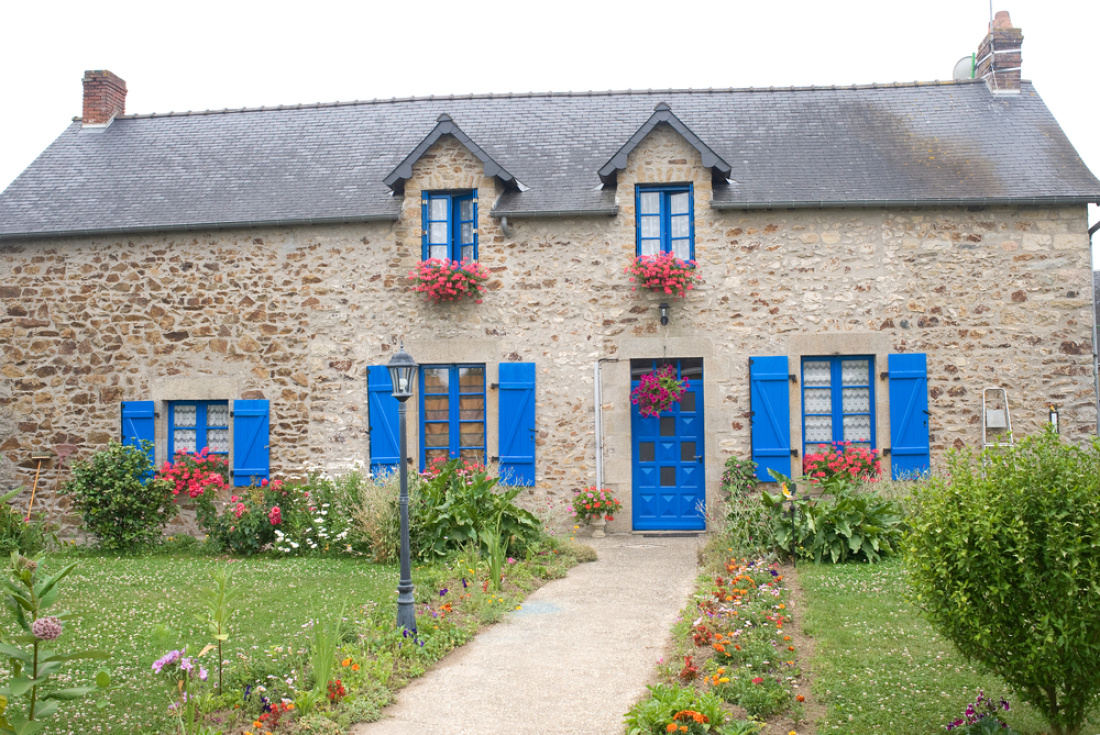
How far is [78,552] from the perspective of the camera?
9438 mm

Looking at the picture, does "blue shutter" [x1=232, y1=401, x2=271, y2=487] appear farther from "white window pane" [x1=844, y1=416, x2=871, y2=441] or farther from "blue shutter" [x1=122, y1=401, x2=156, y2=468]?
"white window pane" [x1=844, y1=416, x2=871, y2=441]

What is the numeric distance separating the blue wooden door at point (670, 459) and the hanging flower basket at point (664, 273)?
924 mm

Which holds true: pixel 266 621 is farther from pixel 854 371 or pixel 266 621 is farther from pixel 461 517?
pixel 854 371

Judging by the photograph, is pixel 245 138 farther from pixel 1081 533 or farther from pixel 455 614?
pixel 1081 533

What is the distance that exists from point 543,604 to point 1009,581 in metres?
3.78

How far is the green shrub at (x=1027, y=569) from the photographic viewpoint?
3.42 meters

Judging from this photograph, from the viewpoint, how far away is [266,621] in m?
5.89

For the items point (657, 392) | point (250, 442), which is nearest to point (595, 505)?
point (657, 392)

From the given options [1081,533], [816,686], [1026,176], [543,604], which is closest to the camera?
[1081,533]

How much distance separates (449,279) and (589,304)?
170 centimetres

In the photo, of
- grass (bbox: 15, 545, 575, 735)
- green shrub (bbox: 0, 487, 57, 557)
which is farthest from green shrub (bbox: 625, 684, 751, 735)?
green shrub (bbox: 0, 487, 57, 557)


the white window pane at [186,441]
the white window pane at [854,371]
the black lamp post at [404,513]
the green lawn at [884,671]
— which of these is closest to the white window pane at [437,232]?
the white window pane at [186,441]

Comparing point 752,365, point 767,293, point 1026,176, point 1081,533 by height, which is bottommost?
point 1081,533

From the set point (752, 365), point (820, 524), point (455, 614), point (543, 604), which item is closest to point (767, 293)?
point (752, 365)
